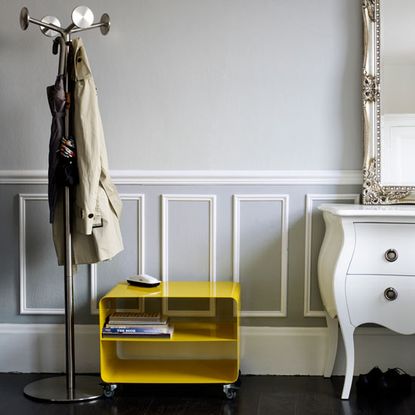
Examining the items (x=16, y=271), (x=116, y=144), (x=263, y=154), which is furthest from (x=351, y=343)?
(x=16, y=271)

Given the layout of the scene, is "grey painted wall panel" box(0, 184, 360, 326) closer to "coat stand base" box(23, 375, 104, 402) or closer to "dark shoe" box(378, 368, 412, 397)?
"coat stand base" box(23, 375, 104, 402)

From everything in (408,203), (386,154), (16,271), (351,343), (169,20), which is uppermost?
(169,20)

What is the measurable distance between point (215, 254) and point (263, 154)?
548mm

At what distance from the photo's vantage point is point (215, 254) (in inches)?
131

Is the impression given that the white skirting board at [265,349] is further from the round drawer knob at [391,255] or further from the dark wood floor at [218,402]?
the round drawer knob at [391,255]

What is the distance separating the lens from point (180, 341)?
3.23m

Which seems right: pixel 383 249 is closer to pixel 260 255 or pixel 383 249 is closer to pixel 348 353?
pixel 348 353

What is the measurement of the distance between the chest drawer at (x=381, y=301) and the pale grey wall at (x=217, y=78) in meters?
0.69

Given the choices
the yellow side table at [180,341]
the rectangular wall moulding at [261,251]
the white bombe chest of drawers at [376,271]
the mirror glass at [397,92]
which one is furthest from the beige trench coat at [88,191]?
the mirror glass at [397,92]

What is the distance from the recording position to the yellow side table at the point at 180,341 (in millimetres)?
2963

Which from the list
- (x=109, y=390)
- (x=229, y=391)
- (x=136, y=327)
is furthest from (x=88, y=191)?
(x=229, y=391)

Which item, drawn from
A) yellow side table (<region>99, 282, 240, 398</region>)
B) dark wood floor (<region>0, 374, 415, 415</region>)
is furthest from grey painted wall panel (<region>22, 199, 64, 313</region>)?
dark wood floor (<region>0, 374, 415, 415</region>)

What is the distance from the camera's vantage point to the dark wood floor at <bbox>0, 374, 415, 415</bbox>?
2.81 meters

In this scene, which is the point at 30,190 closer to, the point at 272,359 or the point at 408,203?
the point at 272,359
